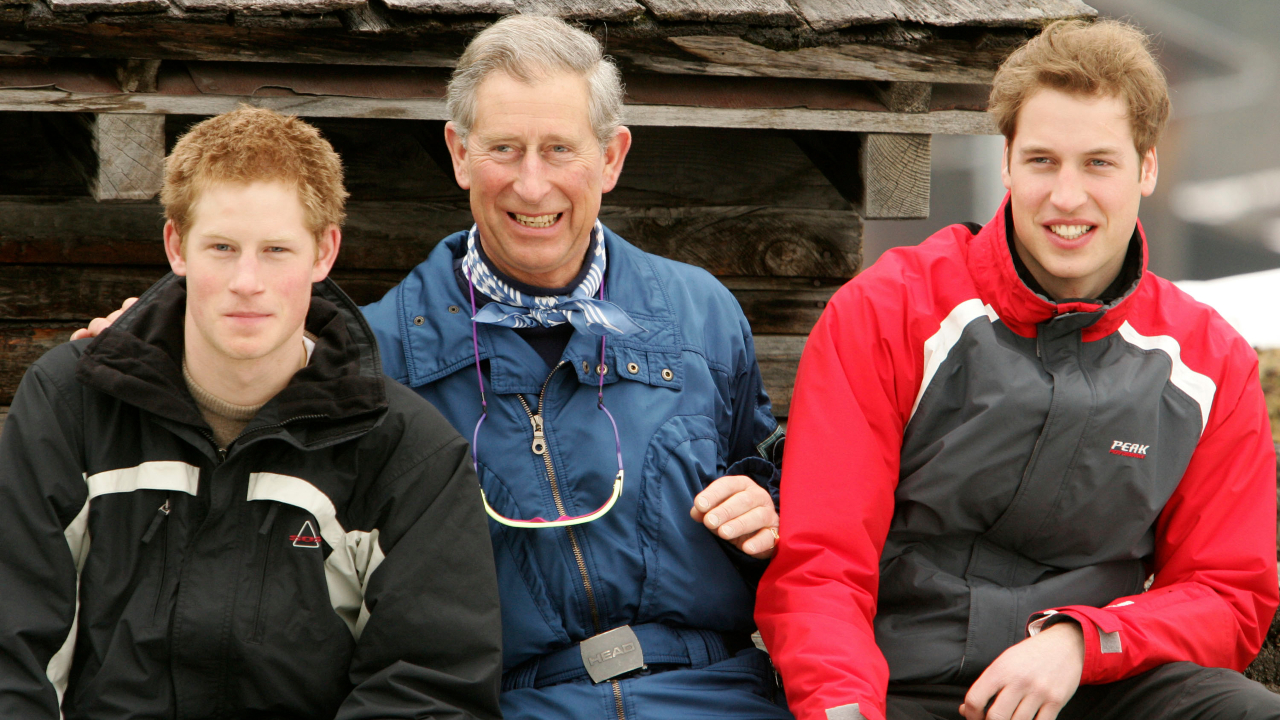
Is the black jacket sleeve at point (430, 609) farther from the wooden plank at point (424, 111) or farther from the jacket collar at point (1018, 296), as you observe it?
the jacket collar at point (1018, 296)

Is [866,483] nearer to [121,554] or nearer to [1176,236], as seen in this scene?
[121,554]

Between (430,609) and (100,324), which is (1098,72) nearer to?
(430,609)

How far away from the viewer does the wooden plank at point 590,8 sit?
2842 millimetres

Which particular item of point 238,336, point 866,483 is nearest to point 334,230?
point 238,336

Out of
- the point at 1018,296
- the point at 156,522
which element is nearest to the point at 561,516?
the point at 156,522

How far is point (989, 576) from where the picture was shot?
2.53m

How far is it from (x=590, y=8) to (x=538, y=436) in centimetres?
112

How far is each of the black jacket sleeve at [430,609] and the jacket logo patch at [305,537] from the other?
132 millimetres

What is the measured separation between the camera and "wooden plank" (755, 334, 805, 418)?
3801 mm

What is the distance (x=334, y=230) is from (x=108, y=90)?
904 mm

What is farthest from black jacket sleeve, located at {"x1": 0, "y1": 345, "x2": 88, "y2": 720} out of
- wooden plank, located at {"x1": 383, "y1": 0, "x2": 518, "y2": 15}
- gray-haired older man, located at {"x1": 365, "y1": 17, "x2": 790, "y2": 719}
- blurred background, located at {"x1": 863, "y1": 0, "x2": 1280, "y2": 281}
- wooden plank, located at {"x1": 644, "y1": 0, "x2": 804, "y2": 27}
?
blurred background, located at {"x1": 863, "y1": 0, "x2": 1280, "y2": 281}

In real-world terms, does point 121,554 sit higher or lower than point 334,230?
lower

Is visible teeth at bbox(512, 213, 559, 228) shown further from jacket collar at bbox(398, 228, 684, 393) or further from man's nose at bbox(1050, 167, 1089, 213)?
man's nose at bbox(1050, 167, 1089, 213)

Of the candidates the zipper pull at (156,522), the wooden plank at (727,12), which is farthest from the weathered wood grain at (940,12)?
the zipper pull at (156,522)
